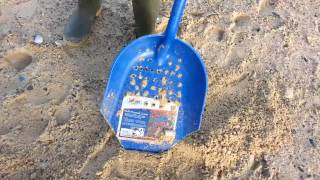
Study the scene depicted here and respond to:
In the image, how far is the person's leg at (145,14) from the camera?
1857 millimetres

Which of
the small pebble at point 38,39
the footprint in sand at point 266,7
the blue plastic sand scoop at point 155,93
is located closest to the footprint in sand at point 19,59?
the small pebble at point 38,39

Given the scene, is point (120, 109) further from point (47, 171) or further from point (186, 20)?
point (186, 20)

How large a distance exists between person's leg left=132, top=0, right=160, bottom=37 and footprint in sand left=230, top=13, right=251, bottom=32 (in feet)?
1.35

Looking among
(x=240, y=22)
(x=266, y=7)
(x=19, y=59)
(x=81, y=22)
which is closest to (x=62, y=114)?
(x=19, y=59)

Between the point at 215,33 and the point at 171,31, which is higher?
the point at 171,31

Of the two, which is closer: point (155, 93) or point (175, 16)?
point (175, 16)

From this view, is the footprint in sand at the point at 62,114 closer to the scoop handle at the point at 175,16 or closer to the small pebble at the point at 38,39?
the small pebble at the point at 38,39

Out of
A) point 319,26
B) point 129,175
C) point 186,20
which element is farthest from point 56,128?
point 319,26

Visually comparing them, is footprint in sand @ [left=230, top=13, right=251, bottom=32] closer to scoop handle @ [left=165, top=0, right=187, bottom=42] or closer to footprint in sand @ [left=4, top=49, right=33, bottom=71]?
scoop handle @ [left=165, top=0, right=187, bottom=42]

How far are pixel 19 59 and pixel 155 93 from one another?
0.62m

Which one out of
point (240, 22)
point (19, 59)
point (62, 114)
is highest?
point (240, 22)

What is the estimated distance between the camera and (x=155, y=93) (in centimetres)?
181

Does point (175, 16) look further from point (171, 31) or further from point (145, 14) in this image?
point (145, 14)

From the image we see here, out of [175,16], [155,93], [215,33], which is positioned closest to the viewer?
[175,16]
